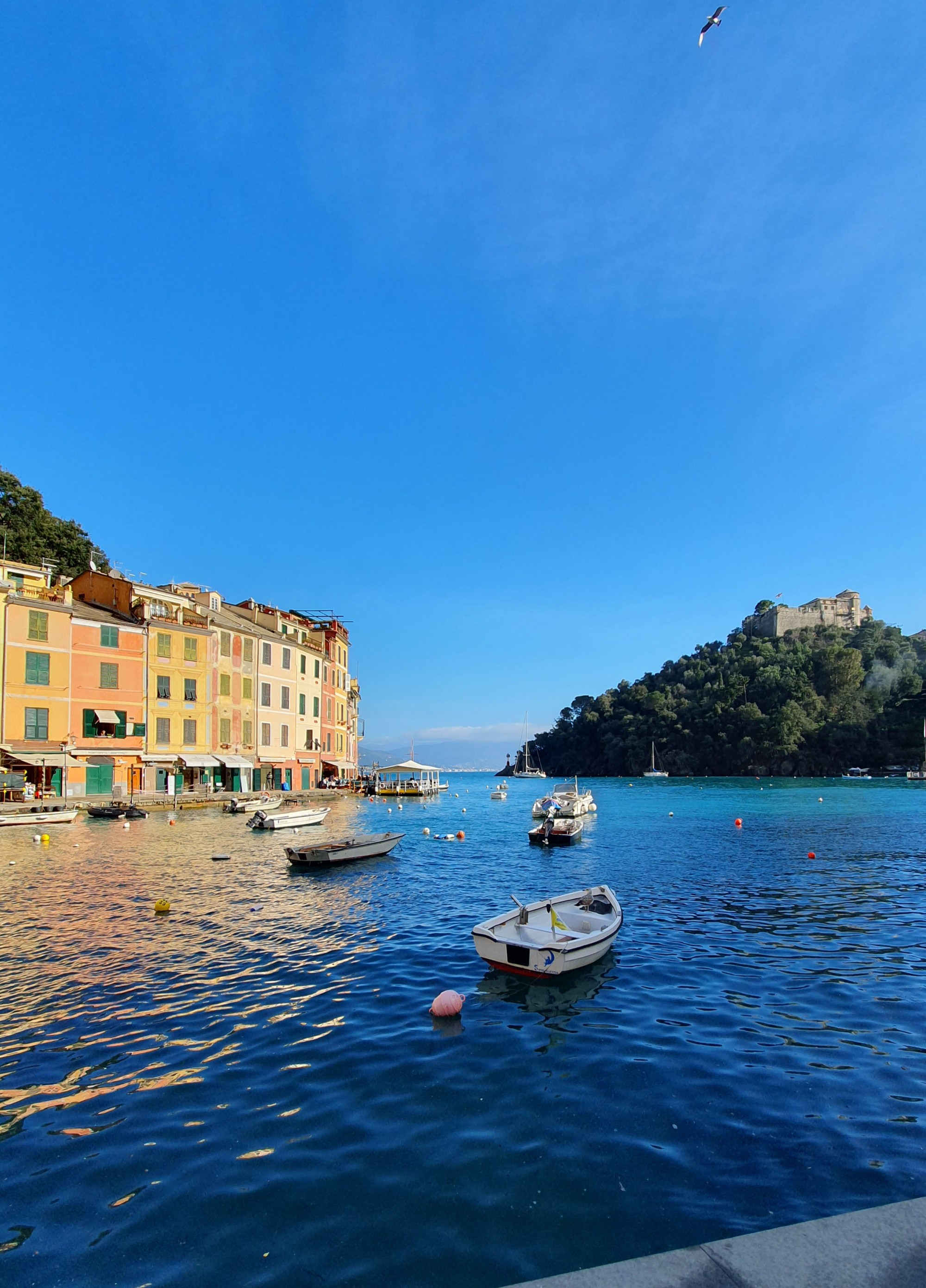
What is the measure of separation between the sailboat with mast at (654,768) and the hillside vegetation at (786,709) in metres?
1.23

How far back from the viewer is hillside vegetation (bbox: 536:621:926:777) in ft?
446

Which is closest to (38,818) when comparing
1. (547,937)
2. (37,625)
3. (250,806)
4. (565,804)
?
(37,625)

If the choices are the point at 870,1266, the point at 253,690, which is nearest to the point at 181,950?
the point at 870,1266

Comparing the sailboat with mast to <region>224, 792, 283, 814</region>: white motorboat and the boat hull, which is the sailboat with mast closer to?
<region>224, 792, 283, 814</region>: white motorboat

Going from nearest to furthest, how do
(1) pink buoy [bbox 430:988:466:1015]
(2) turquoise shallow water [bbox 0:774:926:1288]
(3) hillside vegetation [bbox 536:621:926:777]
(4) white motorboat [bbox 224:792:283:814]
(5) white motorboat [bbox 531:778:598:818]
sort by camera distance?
(2) turquoise shallow water [bbox 0:774:926:1288] → (1) pink buoy [bbox 430:988:466:1015] → (4) white motorboat [bbox 224:792:283:814] → (5) white motorboat [bbox 531:778:598:818] → (3) hillside vegetation [bbox 536:621:926:777]

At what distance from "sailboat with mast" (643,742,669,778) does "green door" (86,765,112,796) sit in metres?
128

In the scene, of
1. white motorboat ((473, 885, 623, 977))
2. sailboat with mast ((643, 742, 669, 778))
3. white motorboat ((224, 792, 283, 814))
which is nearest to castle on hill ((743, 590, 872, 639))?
sailboat with mast ((643, 742, 669, 778))

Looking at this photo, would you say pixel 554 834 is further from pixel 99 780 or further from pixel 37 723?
pixel 37 723

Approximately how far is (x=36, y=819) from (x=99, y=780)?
10.4m

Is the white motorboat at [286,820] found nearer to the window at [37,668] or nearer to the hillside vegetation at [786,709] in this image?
the window at [37,668]

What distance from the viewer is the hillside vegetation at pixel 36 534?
188ft

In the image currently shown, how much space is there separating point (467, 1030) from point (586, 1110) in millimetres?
2911

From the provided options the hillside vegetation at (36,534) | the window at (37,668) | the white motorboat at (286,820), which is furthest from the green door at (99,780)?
the hillside vegetation at (36,534)

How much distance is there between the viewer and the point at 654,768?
161 meters
